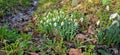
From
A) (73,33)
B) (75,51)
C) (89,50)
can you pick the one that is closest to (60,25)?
(73,33)

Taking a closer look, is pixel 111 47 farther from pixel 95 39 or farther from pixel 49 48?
pixel 49 48

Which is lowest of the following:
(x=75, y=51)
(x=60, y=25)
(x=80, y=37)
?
(x=75, y=51)

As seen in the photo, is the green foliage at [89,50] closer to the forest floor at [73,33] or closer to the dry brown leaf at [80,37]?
the forest floor at [73,33]

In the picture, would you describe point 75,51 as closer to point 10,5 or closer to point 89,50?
point 89,50

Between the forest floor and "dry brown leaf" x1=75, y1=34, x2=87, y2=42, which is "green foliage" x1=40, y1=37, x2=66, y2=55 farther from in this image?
"dry brown leaf" x1=75, y1=34, x2=87, y2=42

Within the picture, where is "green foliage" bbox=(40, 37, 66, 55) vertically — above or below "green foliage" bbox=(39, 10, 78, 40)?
below

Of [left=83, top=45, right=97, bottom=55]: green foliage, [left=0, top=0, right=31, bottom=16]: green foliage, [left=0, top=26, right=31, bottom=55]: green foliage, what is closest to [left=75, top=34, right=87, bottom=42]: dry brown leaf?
[left=83, top=45, right=97, bottom=55]: green foliage

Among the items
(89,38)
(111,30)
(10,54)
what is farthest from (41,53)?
(111,30)
